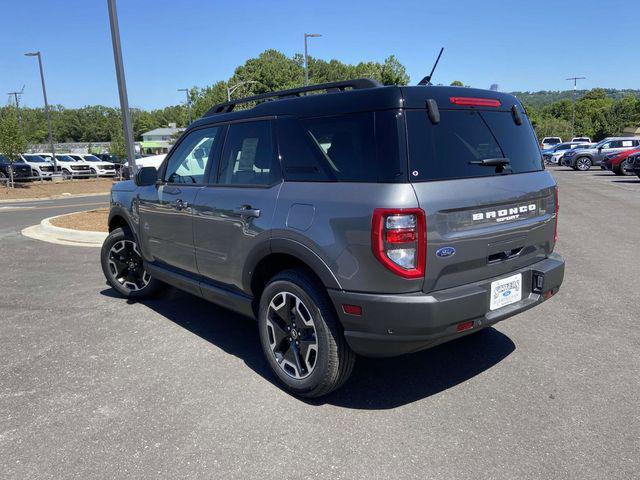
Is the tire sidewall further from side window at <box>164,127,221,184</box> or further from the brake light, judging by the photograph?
the brake light

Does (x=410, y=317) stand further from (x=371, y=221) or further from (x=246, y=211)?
(x=246, y=211)

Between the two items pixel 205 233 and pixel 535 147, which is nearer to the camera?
pixel 535 147

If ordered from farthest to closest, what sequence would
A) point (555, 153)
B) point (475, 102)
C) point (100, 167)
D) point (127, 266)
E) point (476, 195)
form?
point (555, 153) < point (100, 167) < point (127, 266) < point (475, 102) < point (476, 195)

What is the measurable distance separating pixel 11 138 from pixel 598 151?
32.0 metres

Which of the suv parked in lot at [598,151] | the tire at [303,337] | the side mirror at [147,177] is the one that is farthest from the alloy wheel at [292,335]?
the suv parked in lot at [598,151]

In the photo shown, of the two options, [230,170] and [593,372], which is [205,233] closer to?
[230,170]

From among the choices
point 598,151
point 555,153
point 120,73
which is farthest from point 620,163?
point 120,73

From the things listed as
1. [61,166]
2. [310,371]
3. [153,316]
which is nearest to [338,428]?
[310,371]

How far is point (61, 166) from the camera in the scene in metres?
34.5

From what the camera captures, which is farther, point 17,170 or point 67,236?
point 17,170

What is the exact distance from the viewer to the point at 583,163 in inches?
1187

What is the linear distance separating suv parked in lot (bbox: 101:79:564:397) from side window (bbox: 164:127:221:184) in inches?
5.0

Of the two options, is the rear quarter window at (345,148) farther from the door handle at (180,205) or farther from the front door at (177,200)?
the door handle at (180,205)

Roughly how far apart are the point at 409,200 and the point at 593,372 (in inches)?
82.0
